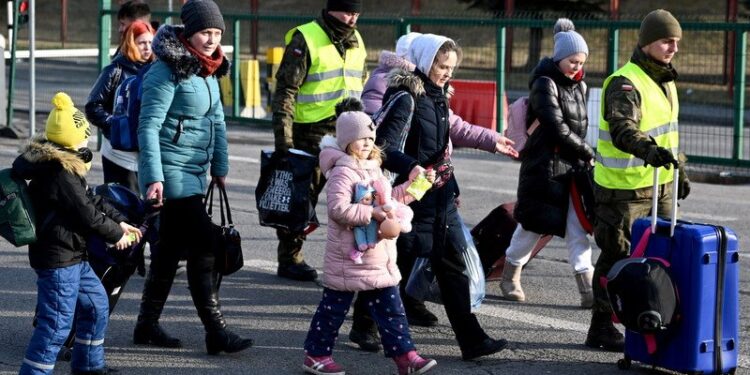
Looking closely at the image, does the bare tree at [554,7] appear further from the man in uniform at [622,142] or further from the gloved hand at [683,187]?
the man in uniform at [622,142]

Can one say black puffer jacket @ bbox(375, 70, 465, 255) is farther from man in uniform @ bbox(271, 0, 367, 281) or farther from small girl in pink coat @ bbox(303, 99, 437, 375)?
Result: man in uniform @ bbox(271, 0, 367, 281)

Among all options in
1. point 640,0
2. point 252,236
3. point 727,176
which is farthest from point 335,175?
point 640,0

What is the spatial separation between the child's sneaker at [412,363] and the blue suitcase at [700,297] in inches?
Result: 40.6

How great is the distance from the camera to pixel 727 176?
13797 mm

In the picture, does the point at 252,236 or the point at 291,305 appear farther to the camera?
the point at 252,236

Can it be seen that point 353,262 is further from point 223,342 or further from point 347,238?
point 223,342

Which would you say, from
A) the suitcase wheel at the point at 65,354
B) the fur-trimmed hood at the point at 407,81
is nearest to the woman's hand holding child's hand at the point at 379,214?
the fur-trimmed hood at the point at 407,81

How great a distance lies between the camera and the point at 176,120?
6.39 m

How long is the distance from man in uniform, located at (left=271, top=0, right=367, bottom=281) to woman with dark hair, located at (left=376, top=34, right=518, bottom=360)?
1682 mm

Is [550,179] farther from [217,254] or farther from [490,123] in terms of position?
[490,123]

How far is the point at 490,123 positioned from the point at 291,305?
750cm

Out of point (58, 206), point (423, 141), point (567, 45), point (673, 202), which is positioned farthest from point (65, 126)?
point (567, 45)

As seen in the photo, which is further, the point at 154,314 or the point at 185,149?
the point at 154,314

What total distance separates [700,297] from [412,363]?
132 cm
